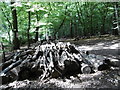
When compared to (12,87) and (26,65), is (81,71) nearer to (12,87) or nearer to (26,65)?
(26,65)

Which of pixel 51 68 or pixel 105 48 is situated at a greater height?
pixel 51 68

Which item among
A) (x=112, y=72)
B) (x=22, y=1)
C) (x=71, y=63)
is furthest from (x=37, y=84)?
(x=22, y=1)

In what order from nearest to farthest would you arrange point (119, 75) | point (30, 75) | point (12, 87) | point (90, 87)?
point (90, 87) → point (12, 87) → point (119, 75) → point (30, 75)

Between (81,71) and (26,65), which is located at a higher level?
(26,65)

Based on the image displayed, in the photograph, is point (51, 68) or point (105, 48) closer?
point (51, 68)

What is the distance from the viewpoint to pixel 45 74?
271 centimetres

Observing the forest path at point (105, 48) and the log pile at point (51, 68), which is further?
the forest path at point (105, 48)

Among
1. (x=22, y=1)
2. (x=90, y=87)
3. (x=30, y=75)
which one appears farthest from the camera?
(x=22, y=1)

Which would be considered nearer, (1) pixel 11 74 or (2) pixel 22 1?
(1) pixel 11 74

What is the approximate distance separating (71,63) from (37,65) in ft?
2.58

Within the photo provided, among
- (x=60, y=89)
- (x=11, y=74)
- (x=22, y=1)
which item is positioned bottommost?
(x=60, y=89)

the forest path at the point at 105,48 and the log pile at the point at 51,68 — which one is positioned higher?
the log pile at the point at 51,68

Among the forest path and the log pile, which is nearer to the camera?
the log pile

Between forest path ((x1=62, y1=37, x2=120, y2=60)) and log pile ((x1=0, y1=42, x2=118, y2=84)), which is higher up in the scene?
log pile ((x1=0, y1=42, x2=118, y2=84))
